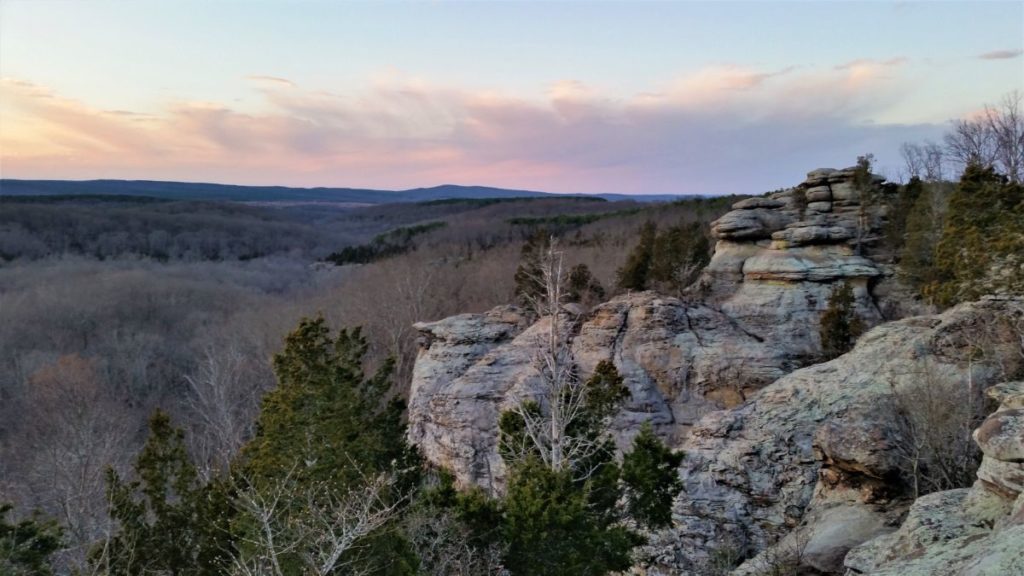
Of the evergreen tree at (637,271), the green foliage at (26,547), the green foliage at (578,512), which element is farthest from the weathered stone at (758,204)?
the green foliage at (26,547)

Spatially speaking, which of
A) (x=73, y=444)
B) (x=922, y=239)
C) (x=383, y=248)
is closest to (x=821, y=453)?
(x=922, y=239)

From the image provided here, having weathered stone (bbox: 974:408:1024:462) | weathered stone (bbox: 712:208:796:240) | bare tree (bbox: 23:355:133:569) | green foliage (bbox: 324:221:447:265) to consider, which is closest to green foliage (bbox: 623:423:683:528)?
weathered stone (bbox: 974:408:1024:462)

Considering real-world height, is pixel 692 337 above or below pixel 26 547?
above

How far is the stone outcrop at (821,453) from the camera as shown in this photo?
41.9 feet

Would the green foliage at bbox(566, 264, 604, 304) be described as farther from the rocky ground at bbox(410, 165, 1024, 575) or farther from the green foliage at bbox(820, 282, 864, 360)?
the green foliage at bbox(820, 282, 864, 360)

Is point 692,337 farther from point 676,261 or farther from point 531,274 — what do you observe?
point 531,274

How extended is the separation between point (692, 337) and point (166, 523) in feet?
63.3

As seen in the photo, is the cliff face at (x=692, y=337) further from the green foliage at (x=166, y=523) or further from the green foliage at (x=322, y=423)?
the green foliage at (x=166, y=523)

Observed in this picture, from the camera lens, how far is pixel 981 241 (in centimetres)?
1867

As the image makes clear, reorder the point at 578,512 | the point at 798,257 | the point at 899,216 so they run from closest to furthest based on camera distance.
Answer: the point at 578,512, the point at 798,257, the point at 899,216

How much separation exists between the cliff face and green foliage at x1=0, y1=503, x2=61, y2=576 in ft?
46.3

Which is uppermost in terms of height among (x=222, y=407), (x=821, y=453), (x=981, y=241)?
(x=981, y=241)

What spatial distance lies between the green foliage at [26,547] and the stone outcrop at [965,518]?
13.5 m

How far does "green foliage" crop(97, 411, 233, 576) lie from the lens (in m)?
13.4
